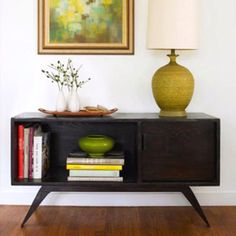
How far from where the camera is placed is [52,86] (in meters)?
2.52

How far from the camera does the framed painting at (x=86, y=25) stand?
2475 mm

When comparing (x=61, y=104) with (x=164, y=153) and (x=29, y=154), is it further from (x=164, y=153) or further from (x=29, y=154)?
(x=164, y=153)

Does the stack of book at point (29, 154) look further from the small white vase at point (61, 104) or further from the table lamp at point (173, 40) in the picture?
the table lamp at point (173, 40)

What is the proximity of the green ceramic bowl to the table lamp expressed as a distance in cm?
33

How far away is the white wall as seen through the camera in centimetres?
250

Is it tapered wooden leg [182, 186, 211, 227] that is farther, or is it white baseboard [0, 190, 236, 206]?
white baseboard [0, 190, 236, 206]

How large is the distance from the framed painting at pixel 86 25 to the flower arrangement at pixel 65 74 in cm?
10

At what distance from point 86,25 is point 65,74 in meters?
0.30

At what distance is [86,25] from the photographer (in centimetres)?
248

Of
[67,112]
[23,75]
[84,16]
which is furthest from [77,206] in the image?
[84,16]

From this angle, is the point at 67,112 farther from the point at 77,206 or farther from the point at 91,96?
the point at 77,206

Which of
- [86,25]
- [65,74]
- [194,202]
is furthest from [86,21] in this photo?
[194,202]

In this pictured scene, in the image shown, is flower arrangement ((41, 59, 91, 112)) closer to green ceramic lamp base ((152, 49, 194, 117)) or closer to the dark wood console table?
the dark wood console table

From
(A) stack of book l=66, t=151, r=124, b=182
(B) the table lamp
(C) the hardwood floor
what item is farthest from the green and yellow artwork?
(C) the hardwood floor
